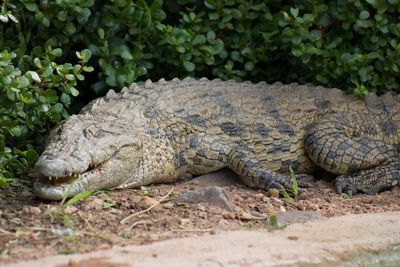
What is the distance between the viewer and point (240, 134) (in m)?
5.69

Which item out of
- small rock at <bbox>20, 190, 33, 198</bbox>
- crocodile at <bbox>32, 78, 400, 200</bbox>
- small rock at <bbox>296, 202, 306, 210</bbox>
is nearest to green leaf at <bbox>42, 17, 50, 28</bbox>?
crocodile at <bbox>32, 78, 400, 200</bbox>

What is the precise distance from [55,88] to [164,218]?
1776 millimetres

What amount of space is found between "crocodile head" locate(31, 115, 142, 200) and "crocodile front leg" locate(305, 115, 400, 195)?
4.85 feet

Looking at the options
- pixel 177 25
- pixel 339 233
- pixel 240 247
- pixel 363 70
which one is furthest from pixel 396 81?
pixel 240 247

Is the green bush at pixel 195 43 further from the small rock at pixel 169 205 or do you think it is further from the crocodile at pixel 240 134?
the small rock at pixel 169 205

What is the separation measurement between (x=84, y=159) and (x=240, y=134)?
151 centimetres

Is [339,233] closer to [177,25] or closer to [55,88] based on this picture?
[55,88]

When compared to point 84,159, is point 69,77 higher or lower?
higher

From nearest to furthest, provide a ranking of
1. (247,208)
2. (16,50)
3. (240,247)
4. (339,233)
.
Result: (240,247) → (339,233) → (247,208) → (16,50)

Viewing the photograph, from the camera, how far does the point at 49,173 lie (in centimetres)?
432

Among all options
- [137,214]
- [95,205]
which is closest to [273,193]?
[137,214]

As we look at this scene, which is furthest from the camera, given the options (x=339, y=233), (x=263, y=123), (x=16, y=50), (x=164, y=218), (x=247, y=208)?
(x=263, y=123)

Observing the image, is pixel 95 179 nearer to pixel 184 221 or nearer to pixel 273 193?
pixel 184 221

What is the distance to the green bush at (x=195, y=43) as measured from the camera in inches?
215
